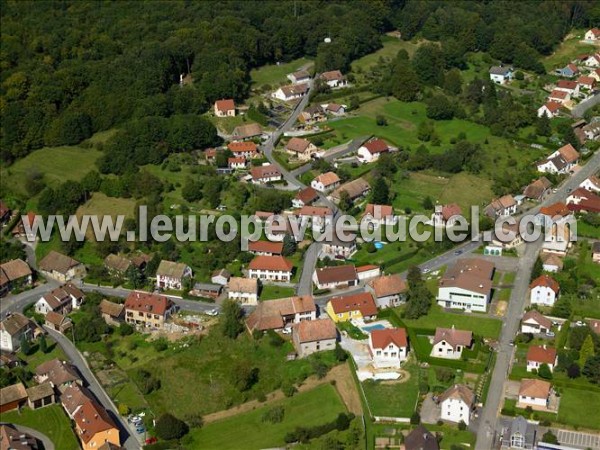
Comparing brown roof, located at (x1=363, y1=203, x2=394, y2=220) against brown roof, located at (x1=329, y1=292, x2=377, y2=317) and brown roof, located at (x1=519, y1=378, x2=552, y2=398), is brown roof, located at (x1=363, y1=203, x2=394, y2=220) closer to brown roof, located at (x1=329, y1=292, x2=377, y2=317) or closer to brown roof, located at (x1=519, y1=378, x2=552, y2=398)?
brown roof, located at (x1=329, y1=292, x2=377, y2=317)

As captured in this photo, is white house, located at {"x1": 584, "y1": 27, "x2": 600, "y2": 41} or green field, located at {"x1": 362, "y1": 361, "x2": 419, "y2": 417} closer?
green field, located at {"x1": 362, "y1": 361, "x2": 419, "y2": 417}

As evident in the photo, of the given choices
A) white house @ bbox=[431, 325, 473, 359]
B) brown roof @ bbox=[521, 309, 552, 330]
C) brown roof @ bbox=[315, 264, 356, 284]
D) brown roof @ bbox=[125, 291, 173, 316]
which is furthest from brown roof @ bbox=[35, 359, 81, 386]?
brown roof @ bbox=[521, 309, 552, 330]

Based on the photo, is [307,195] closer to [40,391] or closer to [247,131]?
[247,131]

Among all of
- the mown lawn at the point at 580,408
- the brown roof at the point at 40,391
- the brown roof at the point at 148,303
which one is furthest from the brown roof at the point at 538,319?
the brown roof at the point at 40,391

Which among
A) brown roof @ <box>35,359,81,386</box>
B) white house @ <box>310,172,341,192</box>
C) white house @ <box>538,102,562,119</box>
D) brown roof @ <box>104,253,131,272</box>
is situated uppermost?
white house @ <box>538,102,562,119</box>

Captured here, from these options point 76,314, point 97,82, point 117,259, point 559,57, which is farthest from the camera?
point 559,57

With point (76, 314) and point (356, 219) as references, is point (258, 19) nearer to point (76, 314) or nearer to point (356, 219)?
point (356, 219)

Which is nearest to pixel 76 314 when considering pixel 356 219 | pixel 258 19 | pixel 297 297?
pixel 297 297
